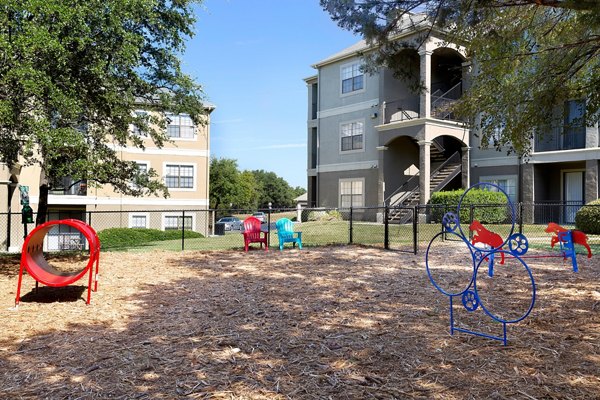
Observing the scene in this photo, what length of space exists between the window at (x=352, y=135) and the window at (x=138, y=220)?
13.6 m

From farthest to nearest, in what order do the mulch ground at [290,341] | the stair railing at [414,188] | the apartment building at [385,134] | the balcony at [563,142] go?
the stair railing at [414,188] < the apartment building at [385,134] < the balcony at [563,142] < the mulch ground at [290,341]

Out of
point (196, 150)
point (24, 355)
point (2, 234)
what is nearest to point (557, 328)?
point (24, 355)

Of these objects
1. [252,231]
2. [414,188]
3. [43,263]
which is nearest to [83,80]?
[43,263]

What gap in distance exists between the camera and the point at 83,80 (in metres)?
8.84

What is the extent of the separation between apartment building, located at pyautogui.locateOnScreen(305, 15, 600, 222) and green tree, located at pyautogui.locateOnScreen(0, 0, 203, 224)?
11684 millimetres

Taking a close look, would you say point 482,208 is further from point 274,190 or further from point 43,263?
point 274,190

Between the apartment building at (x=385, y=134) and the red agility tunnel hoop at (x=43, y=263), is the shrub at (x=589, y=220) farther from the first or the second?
the red agility tunnel hoop at (x=43, y=263)

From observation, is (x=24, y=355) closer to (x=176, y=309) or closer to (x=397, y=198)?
(x=176, y=309)

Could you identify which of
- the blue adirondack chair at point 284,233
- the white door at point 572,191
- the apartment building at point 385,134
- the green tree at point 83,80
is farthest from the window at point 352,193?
the green tree at point 83,80

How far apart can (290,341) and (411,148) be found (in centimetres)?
2262

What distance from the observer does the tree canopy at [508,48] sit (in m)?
6.66

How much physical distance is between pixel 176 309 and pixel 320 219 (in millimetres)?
20209

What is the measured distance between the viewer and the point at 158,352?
15.2 ft

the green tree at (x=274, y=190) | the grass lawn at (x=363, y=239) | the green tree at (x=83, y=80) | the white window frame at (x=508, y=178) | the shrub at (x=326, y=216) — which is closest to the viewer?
the green tree at (x=83, y=80)
